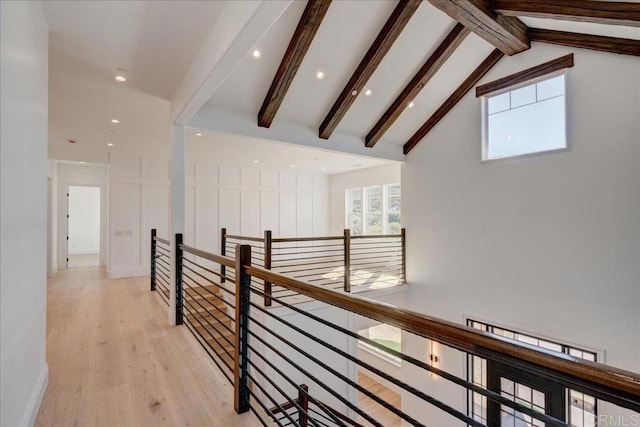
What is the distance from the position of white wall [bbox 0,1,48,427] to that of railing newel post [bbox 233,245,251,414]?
3.29 ft

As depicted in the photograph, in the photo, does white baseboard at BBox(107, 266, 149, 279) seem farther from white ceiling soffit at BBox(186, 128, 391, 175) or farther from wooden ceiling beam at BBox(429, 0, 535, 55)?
wooden ceiling beam at BBox(429, 0, 535, 55)

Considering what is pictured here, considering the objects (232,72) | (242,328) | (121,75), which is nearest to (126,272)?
(121,75)

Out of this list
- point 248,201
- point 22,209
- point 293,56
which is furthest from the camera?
point 248,201

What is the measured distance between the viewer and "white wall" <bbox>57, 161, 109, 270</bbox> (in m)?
6.79

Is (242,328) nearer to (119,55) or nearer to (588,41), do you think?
(119,55)

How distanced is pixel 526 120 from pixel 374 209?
14.1ft

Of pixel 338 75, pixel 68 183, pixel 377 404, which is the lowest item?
pixel 377 404

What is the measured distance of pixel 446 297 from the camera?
5.14 metres

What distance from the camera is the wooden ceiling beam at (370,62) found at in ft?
10.9

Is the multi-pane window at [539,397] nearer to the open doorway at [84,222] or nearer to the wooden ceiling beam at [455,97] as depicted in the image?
the wooden ceiling beam at [455,97]

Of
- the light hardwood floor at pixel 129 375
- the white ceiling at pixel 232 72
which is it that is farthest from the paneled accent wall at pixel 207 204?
the light hardwood floor at pixel 129 375

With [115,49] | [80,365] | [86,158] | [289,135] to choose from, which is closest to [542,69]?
[289,135]

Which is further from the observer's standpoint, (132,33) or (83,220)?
(83,220)

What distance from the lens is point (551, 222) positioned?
3.95 meters
